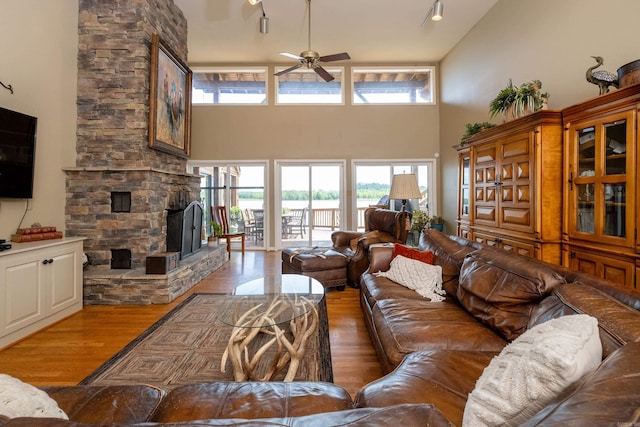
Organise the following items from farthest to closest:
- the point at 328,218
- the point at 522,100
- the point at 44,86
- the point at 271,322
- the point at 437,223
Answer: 1. the point at 328,218
2. the point at 437,223
3. the point at 44,86
4. the point at 522,100
5. the point at 271,322

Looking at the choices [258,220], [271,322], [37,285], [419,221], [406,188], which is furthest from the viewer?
[258,220]

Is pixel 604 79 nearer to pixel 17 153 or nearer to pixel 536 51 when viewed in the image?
pixel 536 51

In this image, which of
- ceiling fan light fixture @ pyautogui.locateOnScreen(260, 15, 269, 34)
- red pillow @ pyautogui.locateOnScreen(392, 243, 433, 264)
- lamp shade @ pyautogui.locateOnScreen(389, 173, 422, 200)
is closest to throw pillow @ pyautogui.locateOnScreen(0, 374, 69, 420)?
red pillow @ pyautogui.locateOnScreen(392, 243, 433, 264)

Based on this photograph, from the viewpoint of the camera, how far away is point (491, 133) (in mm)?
3346

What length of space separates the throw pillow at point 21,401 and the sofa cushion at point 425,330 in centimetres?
140

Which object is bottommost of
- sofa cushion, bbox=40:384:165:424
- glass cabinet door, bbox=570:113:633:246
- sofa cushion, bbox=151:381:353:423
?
sofa cushion, bbox=40:384:165:424

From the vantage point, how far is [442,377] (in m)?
1.24

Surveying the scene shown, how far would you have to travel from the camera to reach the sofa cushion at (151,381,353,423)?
3.38 feet

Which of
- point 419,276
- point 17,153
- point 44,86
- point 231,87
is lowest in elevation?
point 419,276

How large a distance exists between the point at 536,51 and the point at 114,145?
5522mm

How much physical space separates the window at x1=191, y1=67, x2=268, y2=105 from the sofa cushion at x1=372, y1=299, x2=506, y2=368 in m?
6.00

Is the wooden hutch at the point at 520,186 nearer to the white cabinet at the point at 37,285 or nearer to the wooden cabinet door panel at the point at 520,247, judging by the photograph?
the wooden cabinet door panel at the point at 520,247

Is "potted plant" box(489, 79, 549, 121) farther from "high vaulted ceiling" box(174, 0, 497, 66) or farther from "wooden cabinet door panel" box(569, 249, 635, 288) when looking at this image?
"high vaulted ceiling" box(174, 0, 497, 66)

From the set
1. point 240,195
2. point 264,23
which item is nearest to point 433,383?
point 264,23
